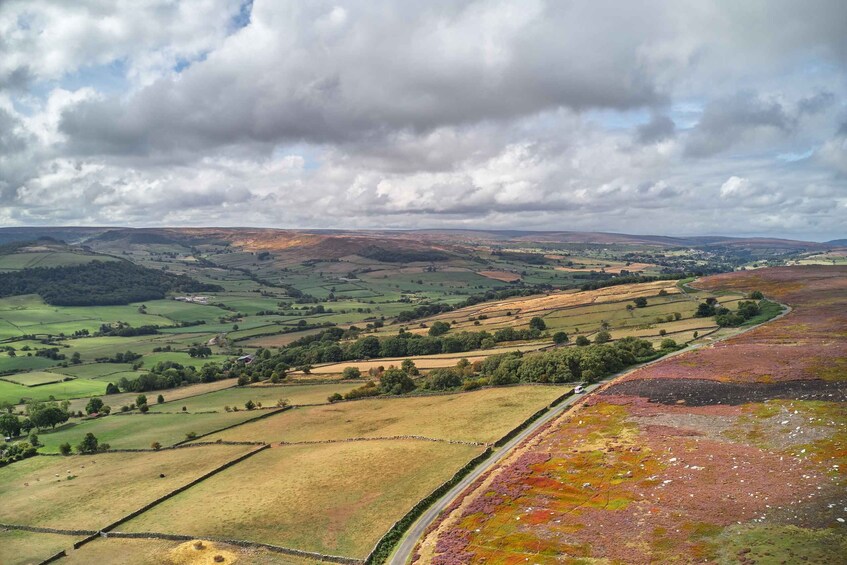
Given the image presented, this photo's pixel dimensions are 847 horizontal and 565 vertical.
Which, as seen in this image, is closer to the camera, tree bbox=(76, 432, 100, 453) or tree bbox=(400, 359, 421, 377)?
tree bbox=(76, 432, 100, 453)

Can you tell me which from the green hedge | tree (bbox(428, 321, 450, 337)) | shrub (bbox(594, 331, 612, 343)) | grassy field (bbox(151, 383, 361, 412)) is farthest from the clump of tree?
shrub (bbox(594, 331, 612, 343))

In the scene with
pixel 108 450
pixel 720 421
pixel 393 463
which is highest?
pixel 720 421

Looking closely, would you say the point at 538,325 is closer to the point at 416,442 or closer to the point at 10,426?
the point at 416,442

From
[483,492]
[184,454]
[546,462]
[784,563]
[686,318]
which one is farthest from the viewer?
[686,318]

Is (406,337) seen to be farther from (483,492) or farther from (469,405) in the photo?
(483,492)

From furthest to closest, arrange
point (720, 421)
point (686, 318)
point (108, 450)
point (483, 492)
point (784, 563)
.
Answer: point (686, 318), point (108, 450), point (720, 421), point (483, 492), point (784, 563)

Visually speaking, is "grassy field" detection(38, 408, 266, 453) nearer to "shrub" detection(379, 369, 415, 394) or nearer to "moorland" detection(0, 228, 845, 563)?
"moorland" detection(0, 228, 845, 563)

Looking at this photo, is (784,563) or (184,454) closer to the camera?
(784,563)

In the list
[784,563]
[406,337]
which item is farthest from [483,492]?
[406,337]
